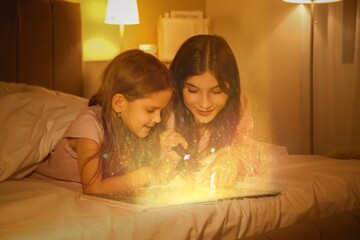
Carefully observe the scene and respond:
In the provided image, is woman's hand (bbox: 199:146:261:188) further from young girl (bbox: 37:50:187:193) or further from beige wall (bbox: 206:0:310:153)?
beige wall (bbox: 206:0:310:153)

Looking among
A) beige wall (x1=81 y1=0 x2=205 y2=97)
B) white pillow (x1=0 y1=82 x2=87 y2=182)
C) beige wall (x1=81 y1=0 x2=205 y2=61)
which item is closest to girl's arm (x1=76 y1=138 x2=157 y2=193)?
white pillow (x1=0 y1=82 x2=87 y2=182)

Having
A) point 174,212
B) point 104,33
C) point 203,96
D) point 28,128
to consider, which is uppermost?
point 104,33

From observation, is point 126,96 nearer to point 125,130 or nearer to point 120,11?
point 125,130

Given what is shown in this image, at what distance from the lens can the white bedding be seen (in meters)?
1.04

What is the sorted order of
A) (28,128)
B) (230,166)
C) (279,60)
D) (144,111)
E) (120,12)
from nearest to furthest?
(144,111)
(230,166)
(28,128)
(120,12)
(279,60)

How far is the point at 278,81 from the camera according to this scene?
298 cm

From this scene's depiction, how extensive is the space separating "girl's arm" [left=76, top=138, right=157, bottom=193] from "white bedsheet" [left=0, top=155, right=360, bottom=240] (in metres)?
0.05

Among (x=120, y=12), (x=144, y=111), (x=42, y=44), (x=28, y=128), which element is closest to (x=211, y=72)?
(x=144, y=111)

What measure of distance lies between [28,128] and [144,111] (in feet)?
A: 1.57

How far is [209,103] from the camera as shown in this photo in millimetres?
1450

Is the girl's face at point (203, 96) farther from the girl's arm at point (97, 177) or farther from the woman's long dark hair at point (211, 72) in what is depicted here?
the girl's arm at point (97, 177)

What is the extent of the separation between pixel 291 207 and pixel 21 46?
156 centimetres

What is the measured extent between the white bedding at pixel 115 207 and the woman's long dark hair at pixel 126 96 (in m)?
0.13

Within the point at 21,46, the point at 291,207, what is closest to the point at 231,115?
the point at 291,207
